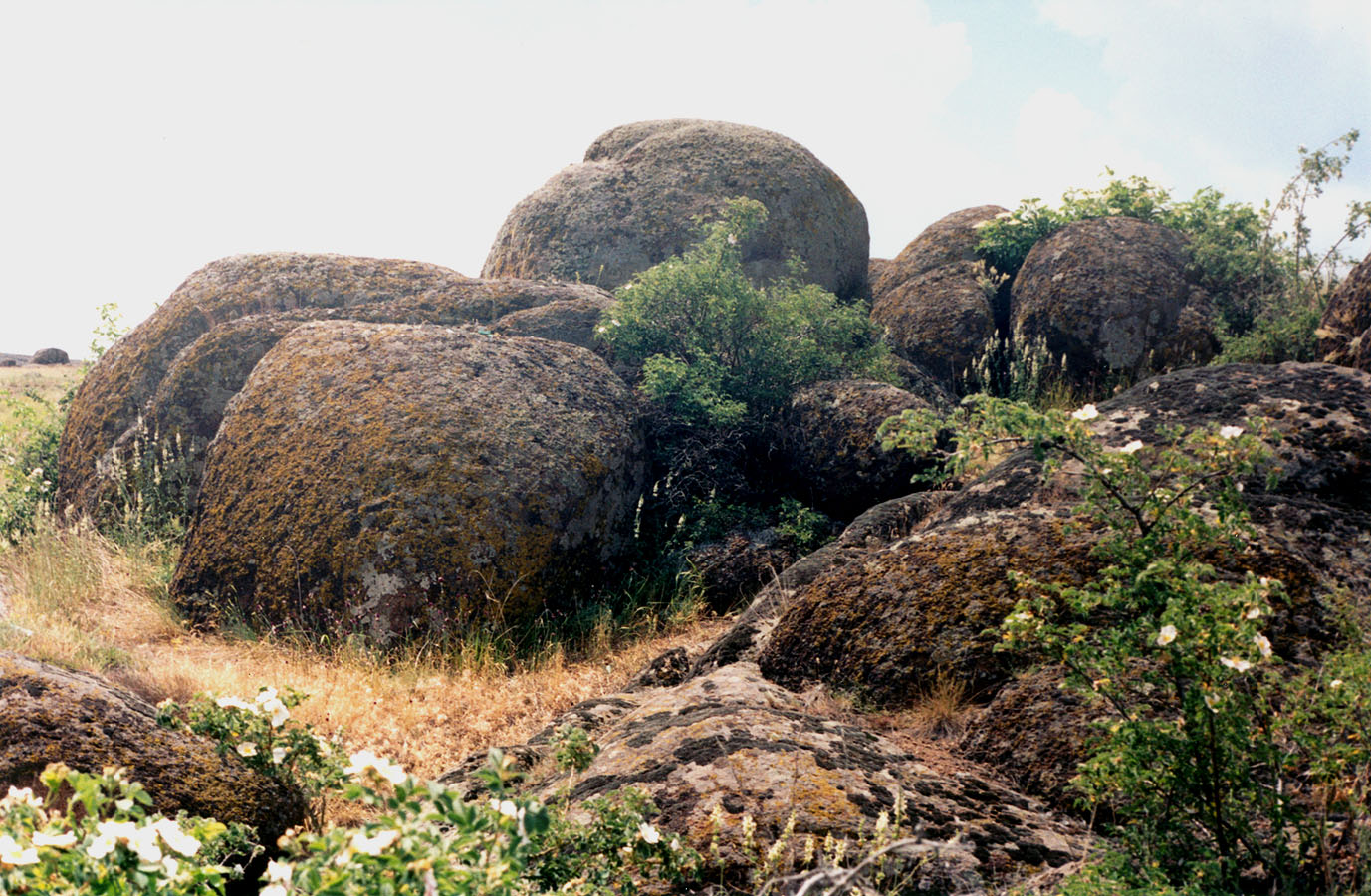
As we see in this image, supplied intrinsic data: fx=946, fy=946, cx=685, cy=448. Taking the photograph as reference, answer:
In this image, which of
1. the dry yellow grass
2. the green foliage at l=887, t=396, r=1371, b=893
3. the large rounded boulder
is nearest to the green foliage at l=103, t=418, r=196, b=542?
the dry yellow grass

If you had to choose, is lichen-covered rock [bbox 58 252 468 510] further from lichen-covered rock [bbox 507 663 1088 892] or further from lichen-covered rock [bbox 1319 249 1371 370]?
lichen-covered rock [bbox 1319 249 1371 370]

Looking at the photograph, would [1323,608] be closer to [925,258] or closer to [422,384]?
[422,384]

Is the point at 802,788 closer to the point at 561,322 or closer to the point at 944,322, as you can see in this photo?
the point at 561,322

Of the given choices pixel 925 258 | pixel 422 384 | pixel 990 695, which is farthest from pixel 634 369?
pixel 990 695

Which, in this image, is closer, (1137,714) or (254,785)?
(1137,714)

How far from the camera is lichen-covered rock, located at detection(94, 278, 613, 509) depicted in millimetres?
10445

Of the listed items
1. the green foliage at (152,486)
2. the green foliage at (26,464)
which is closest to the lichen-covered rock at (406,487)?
the green foliage at (152,486)

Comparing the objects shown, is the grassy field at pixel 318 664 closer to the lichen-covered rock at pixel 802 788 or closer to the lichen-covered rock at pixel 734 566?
the lichen-covered rock at pixel 734 566

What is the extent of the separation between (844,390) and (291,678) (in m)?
Result: 6.21

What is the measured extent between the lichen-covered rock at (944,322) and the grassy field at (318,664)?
22.1 ft

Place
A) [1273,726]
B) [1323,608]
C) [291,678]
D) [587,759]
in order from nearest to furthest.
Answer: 1. [1273,726]
2. [587,759]
3. [1323,608]
4. [291,678]

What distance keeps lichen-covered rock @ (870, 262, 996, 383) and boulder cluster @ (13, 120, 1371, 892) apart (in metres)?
0.05

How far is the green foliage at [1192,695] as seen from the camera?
9.11 ft

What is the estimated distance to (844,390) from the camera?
34.0 ft
